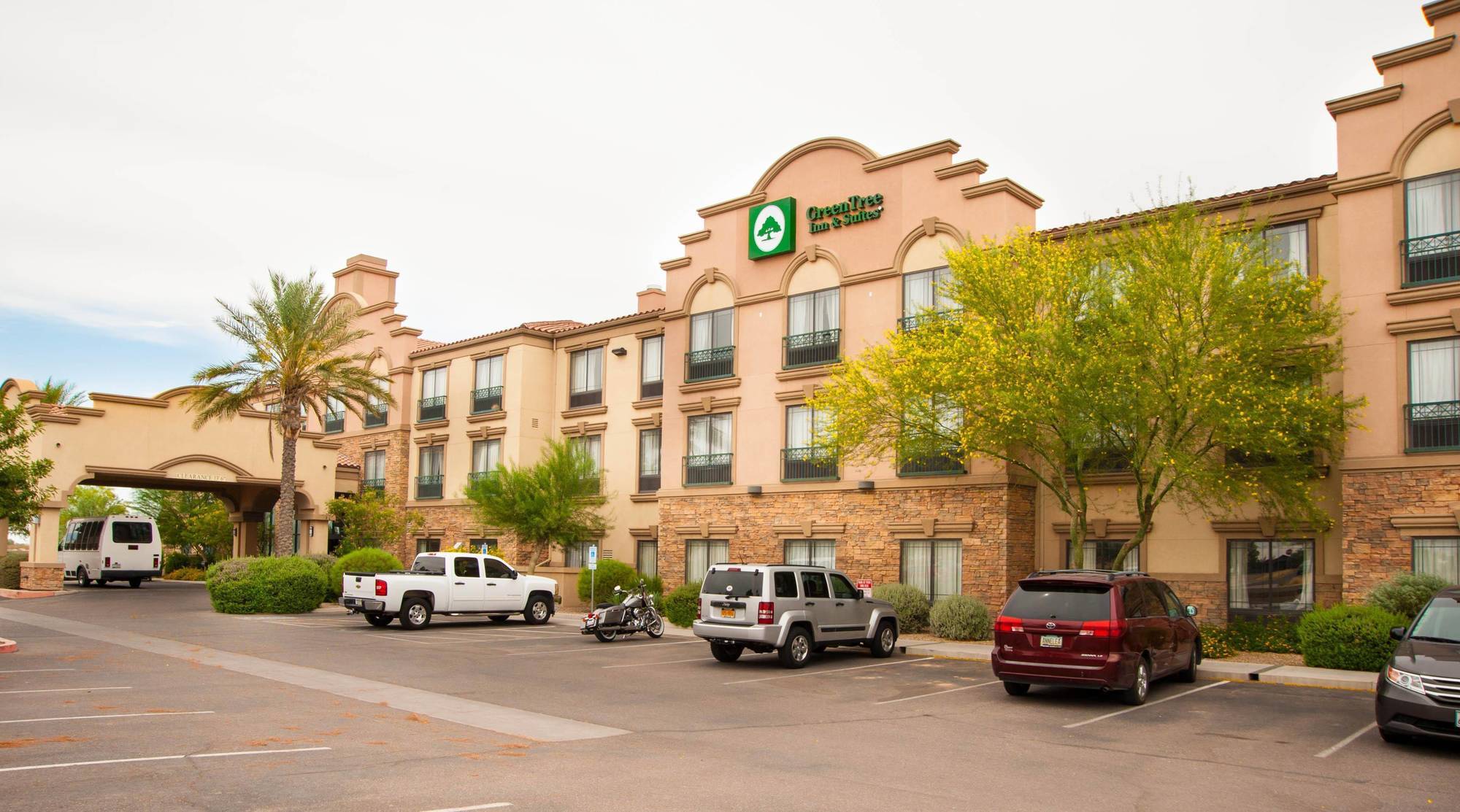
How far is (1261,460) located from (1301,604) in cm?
300

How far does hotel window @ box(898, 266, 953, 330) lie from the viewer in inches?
1049

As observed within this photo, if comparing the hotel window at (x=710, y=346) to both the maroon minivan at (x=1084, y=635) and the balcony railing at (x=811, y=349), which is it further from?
the maroon minivan at (x=1084, y=635)

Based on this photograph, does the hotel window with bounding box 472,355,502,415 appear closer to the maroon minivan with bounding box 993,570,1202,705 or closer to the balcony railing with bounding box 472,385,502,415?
the balcony railing with bounding box 472,385,502,415

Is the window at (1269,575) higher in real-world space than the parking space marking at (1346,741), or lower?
higher

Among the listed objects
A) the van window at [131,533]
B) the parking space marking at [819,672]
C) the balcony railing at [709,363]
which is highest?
the balcony railing at [709,363]

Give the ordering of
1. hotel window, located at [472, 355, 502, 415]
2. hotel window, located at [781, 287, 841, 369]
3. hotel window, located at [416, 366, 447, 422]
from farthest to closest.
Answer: hotel window, located at [416, 366, 447, 422] → hotel window, located at [472, 355, 502, 415] → hotel window, located at [781, 287, 841, 369]

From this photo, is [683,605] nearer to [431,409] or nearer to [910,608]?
[910,608]

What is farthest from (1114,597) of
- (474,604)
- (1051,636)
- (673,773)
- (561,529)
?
(561,529)

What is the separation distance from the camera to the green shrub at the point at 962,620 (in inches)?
944

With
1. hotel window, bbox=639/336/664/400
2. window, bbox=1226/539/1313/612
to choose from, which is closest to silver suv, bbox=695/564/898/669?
window, bbox=1226/539/1313/612

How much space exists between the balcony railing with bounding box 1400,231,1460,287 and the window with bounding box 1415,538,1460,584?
4.75 metres

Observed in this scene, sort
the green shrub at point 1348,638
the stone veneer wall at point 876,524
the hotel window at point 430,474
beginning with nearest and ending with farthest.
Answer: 1. the green shrub at point 1348,638
2. the stone veneer wall at point 876,524
3. the hotel window at point 430,474

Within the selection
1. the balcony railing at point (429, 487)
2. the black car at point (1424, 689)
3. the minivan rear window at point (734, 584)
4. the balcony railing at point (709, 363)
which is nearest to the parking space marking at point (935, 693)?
the minivan rear window at point (734, 584)

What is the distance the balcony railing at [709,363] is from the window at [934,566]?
7.75 m
